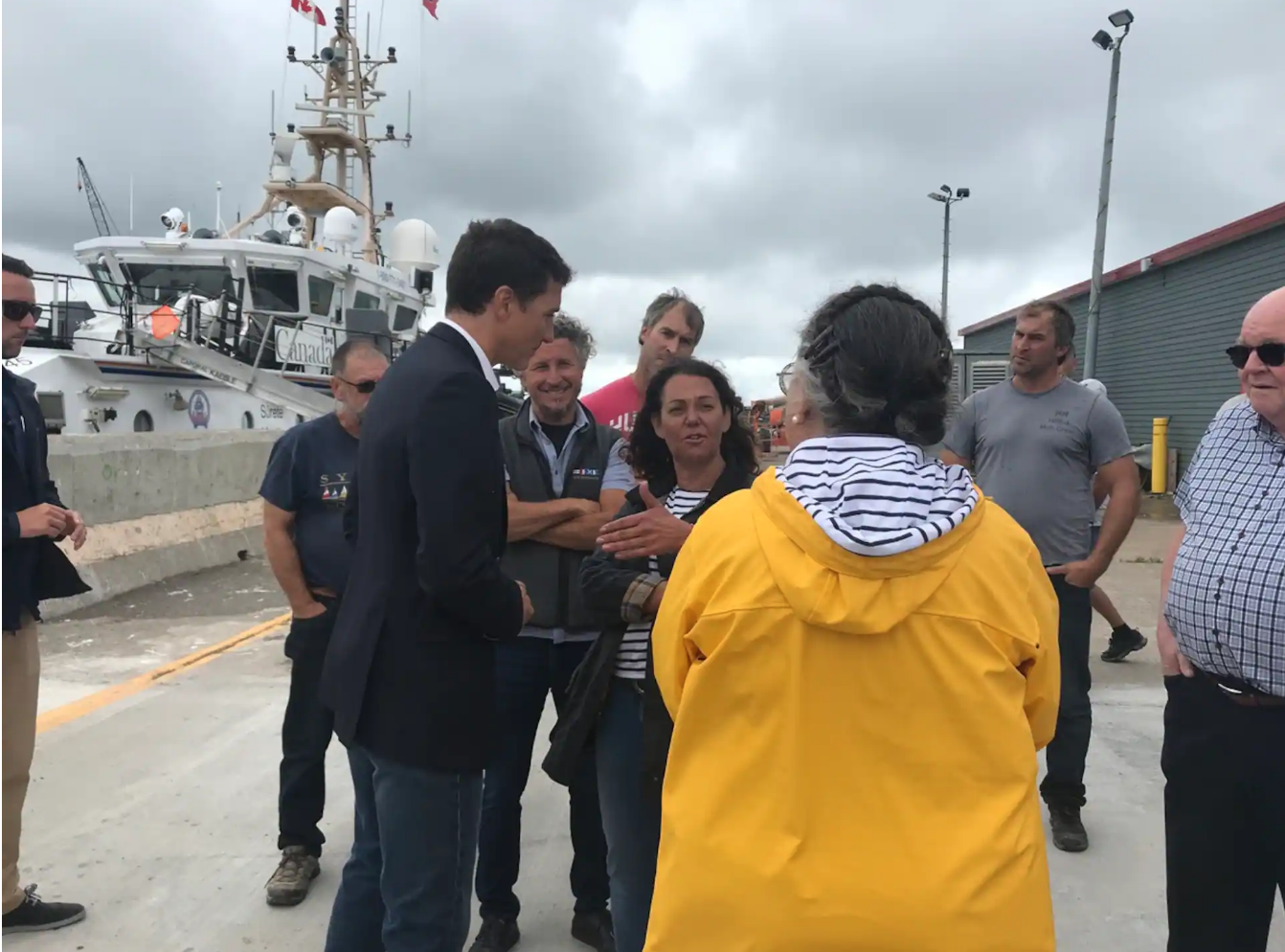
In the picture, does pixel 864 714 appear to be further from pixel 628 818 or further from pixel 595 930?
pixel 595 930

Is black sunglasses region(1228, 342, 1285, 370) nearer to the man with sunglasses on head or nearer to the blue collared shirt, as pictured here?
the blue collared shirt

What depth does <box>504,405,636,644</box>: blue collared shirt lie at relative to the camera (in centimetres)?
311

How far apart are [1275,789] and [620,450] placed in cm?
198

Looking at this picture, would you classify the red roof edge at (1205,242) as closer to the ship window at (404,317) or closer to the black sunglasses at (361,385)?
the black sunglasses at (361,385)

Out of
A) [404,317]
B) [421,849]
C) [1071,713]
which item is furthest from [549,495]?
[404,317]

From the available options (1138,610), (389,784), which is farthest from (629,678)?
(1138,610)

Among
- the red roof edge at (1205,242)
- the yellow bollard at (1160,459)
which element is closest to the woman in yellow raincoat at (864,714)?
the red roof edge at (1205,242)

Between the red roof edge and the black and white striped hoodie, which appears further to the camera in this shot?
the red roof edge

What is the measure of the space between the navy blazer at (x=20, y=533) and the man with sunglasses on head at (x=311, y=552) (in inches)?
27.0

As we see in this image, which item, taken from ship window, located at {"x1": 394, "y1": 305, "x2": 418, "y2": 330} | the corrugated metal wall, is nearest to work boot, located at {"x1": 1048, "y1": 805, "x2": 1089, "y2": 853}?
the corrugated metal wall

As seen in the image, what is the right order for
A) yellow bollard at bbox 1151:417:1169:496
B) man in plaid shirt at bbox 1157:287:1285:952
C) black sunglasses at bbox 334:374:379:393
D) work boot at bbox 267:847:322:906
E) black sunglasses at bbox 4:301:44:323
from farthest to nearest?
yellow bollard at bbox 1151:417:1169:496
black sunglasses at bbox 334:374:379:393
work boot at bbox 267:847:322:906
black sunglasses at bbox 4:301:44:323
man in plaid shirt at bbox 1157:287:1285:952

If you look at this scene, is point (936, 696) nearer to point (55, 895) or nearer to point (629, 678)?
point (629, 678)

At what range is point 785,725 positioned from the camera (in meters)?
1.49

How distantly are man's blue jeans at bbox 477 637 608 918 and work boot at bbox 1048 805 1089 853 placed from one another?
73.4 inches
